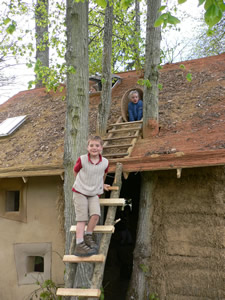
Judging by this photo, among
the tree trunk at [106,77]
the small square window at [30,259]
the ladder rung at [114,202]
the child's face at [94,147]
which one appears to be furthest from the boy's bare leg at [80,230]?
the tree trunk at [106,77]

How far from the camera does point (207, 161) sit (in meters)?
5.50

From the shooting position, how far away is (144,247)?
6.46 metres

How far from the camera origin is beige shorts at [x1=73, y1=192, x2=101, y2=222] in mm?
4988

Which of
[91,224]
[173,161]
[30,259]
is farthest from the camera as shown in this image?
[30,259]

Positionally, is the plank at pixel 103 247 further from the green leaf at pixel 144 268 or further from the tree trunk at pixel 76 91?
the green leaf at pixel 144 268

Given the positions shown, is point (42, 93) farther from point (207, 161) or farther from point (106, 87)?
point (207, 161)

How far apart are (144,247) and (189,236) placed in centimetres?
93

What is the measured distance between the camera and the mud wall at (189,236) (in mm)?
5852

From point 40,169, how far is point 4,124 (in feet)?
13.6

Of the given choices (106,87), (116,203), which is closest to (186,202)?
(116,203)

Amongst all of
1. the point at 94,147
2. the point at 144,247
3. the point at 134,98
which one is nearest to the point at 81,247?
the point at 94,147

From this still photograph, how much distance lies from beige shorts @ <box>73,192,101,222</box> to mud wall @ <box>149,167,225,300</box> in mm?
1866

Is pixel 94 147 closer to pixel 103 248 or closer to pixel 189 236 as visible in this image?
pixel 103 248

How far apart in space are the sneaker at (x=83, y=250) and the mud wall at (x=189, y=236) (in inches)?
80.8
